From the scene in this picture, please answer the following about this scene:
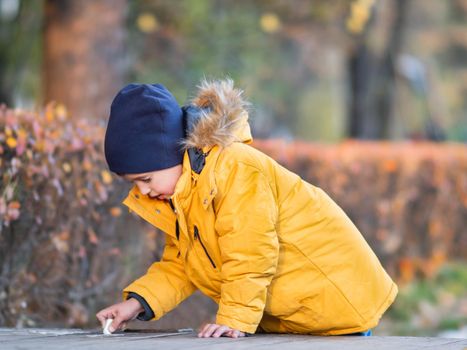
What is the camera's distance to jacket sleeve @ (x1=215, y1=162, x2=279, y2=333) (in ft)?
11.5

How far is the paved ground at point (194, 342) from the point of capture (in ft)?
10.7

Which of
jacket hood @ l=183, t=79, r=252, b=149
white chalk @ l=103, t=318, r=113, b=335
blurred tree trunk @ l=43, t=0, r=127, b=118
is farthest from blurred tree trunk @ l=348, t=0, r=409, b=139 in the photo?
white chalk @ l=103, t=318, r=113, b=335

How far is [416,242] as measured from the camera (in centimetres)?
1049

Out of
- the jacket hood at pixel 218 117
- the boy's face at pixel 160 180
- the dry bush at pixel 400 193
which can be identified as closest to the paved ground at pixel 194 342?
the boy's face at pixel 160 180

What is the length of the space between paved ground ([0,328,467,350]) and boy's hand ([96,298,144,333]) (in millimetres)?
55

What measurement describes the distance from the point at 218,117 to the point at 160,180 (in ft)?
1.07

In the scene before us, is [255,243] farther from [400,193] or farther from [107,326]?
[400,193]

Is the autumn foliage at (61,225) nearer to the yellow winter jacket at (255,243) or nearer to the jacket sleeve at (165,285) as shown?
the jacket sleeve at (165,285)

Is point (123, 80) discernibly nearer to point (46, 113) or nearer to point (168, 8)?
point (168, 8)

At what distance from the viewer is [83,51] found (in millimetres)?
9336

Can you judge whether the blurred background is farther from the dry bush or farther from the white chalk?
the white chalk

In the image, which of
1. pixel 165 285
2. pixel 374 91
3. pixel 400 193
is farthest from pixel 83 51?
pixel 374 91

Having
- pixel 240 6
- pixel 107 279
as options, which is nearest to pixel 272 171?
pixel 107 279

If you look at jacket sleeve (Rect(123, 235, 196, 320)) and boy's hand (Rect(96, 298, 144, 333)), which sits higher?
jacket sleeve (Rect(123, 235, 196, 320))
